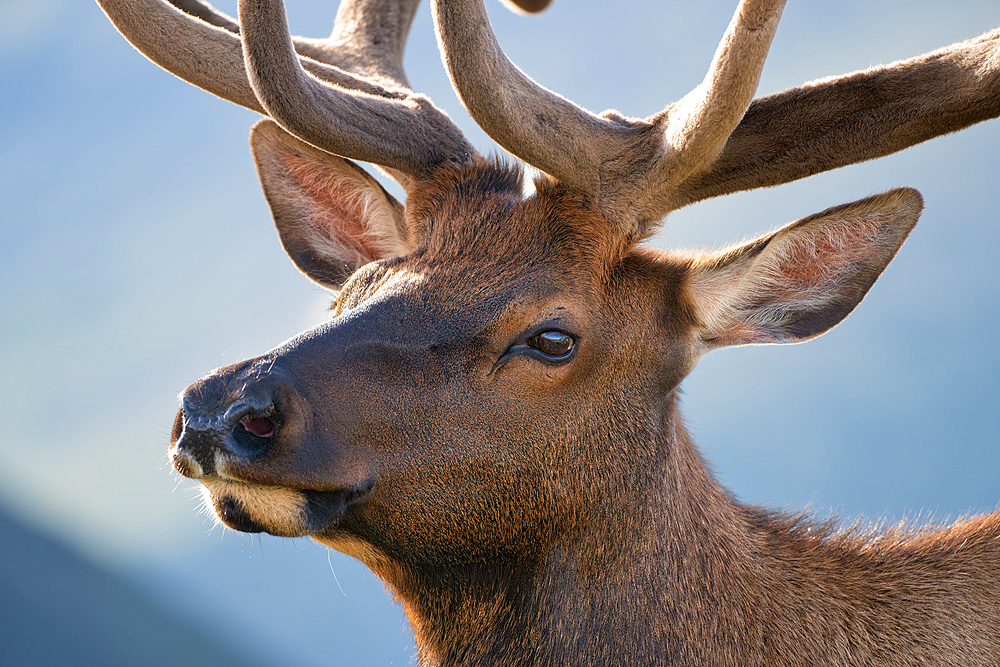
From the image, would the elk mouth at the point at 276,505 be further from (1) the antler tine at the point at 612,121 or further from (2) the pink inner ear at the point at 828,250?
(2) the pink inner ear at the point at 828,250

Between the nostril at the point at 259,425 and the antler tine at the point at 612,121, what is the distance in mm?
1264

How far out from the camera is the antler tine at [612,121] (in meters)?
2.66

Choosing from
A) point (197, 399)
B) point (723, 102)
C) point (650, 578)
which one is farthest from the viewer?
point (650, 578)

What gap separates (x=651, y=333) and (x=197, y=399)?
5.06ft

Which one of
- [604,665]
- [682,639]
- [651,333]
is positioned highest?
[651,333]

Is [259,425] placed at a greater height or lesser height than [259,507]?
greater

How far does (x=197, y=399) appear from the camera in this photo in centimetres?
230

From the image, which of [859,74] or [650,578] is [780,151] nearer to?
[859,74]

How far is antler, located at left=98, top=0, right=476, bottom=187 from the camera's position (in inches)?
110

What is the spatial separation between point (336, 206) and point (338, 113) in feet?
2.91

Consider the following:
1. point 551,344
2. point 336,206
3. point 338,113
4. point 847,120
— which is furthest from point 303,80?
point 847,120

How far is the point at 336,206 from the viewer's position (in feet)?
12.8

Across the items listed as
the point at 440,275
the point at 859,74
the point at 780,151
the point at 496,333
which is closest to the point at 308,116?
the point at 440,275

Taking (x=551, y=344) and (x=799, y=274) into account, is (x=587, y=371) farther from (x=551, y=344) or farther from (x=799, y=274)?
(x=799, y=274)
